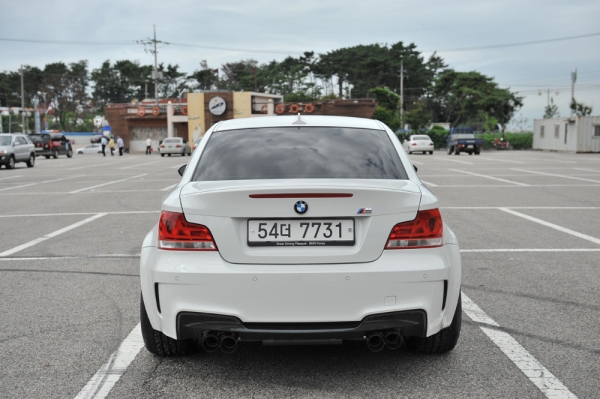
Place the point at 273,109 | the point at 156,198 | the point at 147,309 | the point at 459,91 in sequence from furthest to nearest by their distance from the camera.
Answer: the point at 459,91, the point at 273,109, the point at 156,198, the point at 147,309

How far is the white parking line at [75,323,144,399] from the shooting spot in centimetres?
368

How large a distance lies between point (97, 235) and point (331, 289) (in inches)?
263

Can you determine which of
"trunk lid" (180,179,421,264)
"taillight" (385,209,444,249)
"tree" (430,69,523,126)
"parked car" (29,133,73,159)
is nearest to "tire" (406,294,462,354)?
"taillight" (385,209,444,249)

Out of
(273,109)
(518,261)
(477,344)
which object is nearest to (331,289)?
(477,344)

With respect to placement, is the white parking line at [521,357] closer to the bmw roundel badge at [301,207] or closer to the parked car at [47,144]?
the bmw roundel badge at [301,207]

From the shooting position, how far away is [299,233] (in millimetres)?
3635

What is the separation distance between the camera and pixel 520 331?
4777 millimetres

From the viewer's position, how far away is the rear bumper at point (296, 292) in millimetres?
3545

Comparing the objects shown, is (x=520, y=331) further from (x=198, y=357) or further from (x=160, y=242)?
(x=160, y=242)

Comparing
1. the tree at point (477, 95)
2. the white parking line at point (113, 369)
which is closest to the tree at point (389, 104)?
the tree at point (477, 95)

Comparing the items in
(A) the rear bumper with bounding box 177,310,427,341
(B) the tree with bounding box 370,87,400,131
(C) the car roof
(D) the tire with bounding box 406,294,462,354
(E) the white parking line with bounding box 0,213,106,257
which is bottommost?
(E) the white parking line with bounding box 0,213,106,257

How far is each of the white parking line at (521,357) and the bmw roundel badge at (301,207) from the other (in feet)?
5.29

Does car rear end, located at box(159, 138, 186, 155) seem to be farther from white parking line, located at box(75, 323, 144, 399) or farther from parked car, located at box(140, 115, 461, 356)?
parked car, located at box(140, 115, 461, 356)

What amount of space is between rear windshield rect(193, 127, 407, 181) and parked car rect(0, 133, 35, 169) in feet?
95.5
